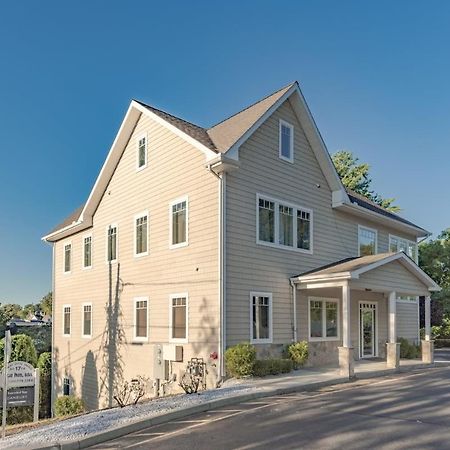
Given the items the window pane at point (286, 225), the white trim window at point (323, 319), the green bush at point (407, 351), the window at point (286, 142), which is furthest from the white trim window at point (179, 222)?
the green bush at point (407, 351)

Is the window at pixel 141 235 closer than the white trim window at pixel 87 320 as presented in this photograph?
Yes

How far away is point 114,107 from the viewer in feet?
80.8

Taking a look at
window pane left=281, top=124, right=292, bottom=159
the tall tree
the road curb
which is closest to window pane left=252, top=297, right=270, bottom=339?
the road curb

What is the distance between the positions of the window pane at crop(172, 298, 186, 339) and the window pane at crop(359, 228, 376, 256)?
27.3 ft

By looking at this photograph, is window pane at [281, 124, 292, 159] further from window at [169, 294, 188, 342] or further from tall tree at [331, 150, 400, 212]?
tall tree at [331, 150, 400, 212]

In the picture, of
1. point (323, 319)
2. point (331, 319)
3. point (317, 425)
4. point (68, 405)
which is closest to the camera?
point (317, 425)

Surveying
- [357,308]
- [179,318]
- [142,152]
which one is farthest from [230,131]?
[357,308]

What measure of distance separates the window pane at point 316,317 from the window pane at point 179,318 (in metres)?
4.44

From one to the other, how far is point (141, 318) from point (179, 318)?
265cm

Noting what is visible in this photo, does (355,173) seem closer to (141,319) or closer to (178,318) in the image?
(141,319)

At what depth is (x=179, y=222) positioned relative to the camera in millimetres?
15891

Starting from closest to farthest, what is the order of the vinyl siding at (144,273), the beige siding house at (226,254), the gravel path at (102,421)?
the gravel path at (102,421), the beige siding house at (226,254), the vinyl siding at (144,273)

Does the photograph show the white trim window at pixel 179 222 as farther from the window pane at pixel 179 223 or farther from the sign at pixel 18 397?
the sign at pixel 18 397

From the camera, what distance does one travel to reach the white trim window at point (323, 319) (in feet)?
54.7
